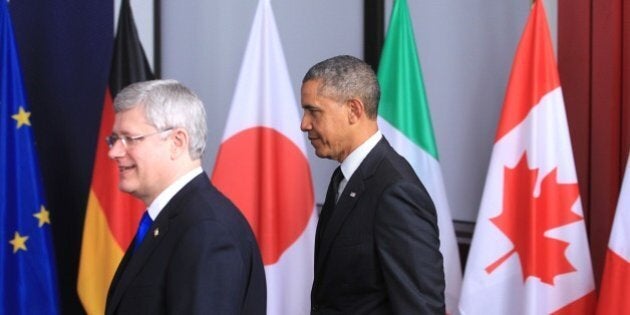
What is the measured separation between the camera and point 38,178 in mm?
3492

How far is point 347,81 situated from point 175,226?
2.51 ft

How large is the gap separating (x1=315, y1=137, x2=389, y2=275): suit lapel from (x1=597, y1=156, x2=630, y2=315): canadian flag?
0.76 metres

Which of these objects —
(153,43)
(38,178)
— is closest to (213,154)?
(153,43)

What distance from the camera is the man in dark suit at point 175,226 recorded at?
1634mm

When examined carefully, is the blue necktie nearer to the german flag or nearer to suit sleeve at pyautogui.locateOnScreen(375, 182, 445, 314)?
suit sleeve at pyautogui.locateOnScreen(375, 182, 445, 314)

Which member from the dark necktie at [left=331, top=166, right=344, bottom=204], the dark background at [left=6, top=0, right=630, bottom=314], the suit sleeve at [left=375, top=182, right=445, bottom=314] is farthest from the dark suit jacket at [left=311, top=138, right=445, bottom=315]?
the dark background at [left=6, top=0, right=630, bottom=314]

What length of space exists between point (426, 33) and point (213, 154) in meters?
1.09

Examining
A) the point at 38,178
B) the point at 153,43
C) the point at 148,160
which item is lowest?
the point at 38,178

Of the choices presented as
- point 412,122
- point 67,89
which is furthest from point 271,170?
point 67,89

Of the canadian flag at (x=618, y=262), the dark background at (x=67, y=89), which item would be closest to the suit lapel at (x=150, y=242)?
the canadian flag at (x=618, y=262)

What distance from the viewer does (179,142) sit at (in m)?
1.77

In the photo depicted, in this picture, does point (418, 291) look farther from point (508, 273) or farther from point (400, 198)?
point (508, 273)

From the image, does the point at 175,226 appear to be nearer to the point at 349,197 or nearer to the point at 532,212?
the point at 349,197

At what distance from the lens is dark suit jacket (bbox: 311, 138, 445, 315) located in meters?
2.13
